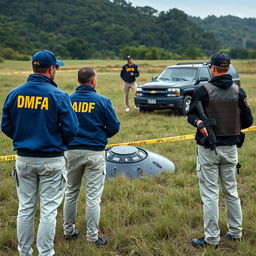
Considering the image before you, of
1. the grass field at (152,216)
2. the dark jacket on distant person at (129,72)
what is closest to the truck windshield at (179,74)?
the dark jacket on distant person at (129,72)

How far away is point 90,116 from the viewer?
3678 mm

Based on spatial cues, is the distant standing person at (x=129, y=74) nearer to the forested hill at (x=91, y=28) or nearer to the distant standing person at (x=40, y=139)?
the distant standing person at (x=40, y=139)

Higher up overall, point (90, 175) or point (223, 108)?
point (223, 108)

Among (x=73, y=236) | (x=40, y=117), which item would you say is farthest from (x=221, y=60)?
(x=73, y=236)

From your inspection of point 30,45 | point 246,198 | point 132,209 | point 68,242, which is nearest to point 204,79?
point 246,198

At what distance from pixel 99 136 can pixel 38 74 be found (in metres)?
0.91

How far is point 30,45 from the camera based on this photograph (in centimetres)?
9688

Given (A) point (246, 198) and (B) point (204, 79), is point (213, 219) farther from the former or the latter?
(B) point (204, 79)

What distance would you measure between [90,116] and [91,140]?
0.77 ft

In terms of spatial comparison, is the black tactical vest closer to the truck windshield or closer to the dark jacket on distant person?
the truck windshield

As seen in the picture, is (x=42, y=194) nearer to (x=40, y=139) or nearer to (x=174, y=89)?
(x=40, y=139)

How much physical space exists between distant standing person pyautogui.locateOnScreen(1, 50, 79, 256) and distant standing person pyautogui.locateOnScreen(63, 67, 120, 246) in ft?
1.40

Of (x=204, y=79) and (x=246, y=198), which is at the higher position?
(x=204, y=79)

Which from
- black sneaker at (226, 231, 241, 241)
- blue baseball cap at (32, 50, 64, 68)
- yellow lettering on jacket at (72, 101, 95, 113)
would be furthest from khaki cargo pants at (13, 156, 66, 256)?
black sneaker at (226, 231, 241, 241)
